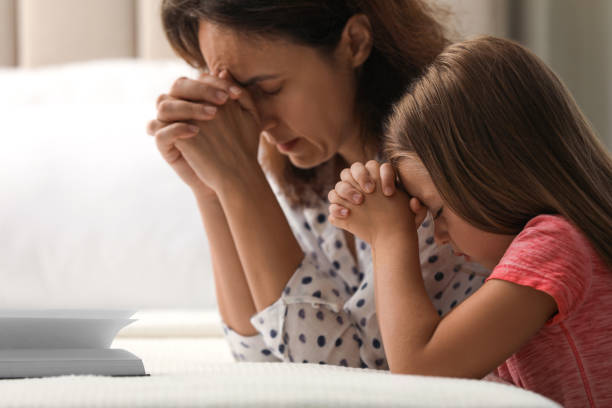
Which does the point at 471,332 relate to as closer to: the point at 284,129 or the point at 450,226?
the point at 450,226

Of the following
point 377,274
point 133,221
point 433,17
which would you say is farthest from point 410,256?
point 133,221

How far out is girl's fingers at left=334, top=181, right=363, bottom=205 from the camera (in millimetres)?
858

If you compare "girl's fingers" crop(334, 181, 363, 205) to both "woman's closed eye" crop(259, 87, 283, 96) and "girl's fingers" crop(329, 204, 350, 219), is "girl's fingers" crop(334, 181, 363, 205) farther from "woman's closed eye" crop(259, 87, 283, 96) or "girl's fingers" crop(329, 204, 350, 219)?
"woman's closed eye" crop(259, 87, 283, 96)

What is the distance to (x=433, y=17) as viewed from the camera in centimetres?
121

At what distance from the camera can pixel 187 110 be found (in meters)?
1.06

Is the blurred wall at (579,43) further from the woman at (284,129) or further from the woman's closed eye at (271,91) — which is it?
the woman's closed eye at (271,91)

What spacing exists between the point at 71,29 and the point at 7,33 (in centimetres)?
18

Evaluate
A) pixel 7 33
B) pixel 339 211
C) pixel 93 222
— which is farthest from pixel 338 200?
pixel 7 33

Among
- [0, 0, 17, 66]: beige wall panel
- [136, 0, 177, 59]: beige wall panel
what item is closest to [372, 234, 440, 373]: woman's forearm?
[136, 0, 177, 59]: beige wall panel

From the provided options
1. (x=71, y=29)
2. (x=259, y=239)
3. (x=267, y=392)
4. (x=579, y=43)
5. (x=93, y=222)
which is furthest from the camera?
(x=71, y=29)

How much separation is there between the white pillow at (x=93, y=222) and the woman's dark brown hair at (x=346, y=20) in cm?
38

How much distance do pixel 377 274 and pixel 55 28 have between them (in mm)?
1479

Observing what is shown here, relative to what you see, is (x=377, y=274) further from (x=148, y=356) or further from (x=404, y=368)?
(x=148, y=356)

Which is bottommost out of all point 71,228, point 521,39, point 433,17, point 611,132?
point 71,228
